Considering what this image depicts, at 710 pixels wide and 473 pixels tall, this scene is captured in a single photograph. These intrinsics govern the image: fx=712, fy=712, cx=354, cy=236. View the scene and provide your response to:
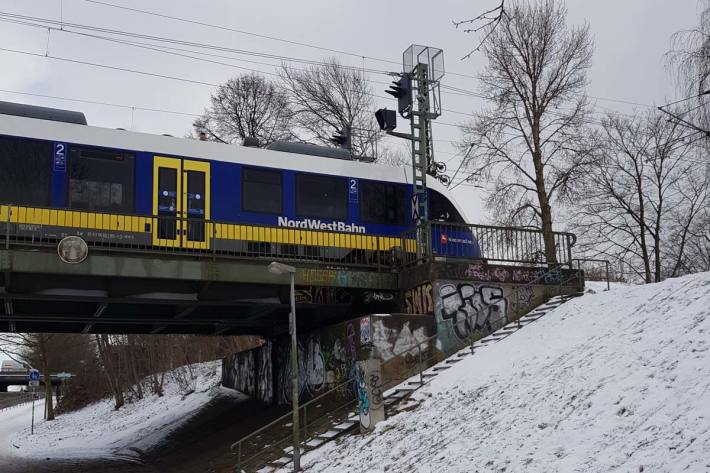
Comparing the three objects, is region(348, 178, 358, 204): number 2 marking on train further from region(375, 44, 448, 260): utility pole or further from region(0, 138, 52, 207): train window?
region(0, 138, 52, 207): train window

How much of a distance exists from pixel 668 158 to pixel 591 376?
2454cm

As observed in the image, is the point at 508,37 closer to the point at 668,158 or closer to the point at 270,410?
the point at 668,158

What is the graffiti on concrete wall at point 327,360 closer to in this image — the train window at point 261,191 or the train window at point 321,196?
the train window at point 321,196

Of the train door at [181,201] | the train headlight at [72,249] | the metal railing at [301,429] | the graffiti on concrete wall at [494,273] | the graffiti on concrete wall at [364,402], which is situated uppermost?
the train door at [181,201]

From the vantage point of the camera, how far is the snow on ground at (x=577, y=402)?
30.1 ft

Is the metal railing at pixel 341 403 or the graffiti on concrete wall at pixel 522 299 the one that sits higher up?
the graffiti on concrete wall at pixel 522 299

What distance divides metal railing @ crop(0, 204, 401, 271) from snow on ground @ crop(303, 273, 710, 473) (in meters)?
4.76

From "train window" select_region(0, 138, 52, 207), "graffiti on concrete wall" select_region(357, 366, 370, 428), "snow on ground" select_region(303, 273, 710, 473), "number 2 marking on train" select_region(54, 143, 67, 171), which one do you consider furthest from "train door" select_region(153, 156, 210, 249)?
"snow on ground" select_region(303, 273, 710, 473)

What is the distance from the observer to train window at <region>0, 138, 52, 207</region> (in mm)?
16438

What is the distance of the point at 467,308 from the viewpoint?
19.5 m

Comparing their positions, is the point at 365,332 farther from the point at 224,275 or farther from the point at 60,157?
the point at 60,157

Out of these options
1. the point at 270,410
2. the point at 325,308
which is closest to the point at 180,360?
the point at 270,410

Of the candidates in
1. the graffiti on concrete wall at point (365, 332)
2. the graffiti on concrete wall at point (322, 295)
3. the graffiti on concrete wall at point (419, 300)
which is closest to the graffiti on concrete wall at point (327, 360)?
the graffiti on concrete wall at point (365, 332)

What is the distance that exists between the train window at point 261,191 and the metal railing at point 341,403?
5222 mm
